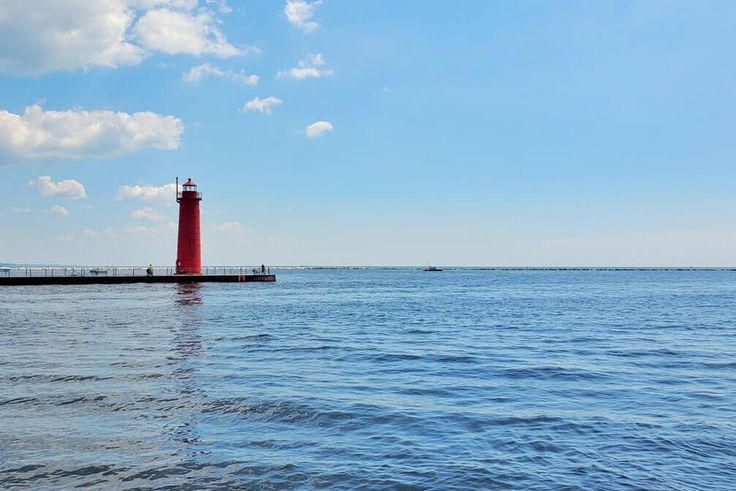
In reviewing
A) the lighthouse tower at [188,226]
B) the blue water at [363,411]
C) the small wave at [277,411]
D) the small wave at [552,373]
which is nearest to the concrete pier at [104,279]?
the lighthouse tower at [188,226]

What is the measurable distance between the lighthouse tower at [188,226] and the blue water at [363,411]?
3935 centimetres

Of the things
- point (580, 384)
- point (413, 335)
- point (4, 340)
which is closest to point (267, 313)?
point (413, 335)

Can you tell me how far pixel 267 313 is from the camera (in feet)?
123

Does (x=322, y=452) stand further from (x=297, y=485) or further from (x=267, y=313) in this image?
(x=267, y=313)

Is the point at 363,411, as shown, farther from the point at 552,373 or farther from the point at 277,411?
the point at 552,373

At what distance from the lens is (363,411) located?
1196cm

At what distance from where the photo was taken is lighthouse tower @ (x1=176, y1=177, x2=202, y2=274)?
63938mm

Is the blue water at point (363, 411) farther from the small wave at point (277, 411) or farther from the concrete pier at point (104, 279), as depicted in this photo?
the concrete pier at point (104, 279)

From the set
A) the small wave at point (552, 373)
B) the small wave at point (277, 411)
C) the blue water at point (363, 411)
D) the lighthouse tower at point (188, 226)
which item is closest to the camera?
the blue water at point (363, 411)

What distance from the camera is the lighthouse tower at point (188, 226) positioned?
63938 millimetres

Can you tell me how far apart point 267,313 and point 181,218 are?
101 ft

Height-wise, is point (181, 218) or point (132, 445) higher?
point (181, 218)

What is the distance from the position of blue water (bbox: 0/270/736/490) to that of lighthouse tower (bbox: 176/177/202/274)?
3935cm

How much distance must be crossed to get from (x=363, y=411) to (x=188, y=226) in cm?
5571
